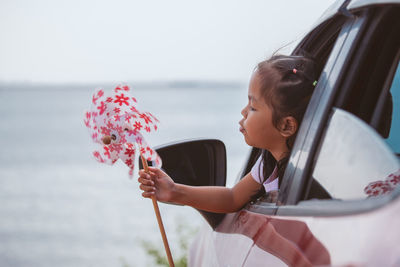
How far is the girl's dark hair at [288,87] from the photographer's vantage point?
2059mm

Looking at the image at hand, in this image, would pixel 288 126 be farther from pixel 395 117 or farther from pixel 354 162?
pixel 354 162

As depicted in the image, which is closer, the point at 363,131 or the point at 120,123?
the point at 363,131

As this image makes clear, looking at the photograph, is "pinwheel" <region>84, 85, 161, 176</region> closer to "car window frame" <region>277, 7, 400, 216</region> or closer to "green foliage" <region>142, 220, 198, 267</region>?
"car window frame" <region>277, 7, 400, 216</region>

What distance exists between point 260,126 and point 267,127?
0.08ft

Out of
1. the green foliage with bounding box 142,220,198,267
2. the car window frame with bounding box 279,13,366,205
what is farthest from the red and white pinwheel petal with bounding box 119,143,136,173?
the green foliage with bounding box 142,220,198,267

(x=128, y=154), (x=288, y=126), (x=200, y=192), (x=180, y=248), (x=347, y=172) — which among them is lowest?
(x=180, y=248)

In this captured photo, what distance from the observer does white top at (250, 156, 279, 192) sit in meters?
2.13

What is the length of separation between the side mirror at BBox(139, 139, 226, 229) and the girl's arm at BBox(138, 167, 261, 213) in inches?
3.8

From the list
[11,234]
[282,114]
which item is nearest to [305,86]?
[282,114]

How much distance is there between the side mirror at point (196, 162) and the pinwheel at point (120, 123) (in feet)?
0.76

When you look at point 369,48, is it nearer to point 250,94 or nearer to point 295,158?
point 295,158

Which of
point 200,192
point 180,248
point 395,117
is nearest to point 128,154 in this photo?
point 200,192

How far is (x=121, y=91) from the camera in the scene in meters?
2.24

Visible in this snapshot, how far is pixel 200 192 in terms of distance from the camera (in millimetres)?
2416
